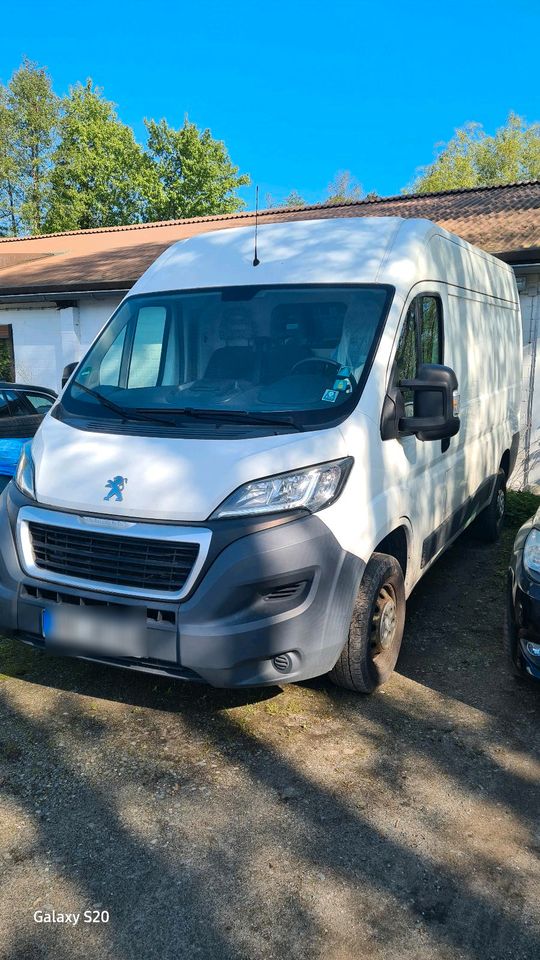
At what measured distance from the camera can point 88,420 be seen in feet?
12.7

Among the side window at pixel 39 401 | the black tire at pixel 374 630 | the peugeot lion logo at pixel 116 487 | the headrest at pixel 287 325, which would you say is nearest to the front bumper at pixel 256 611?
the black tire at pixel 374 630

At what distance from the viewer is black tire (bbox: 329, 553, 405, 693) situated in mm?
3678

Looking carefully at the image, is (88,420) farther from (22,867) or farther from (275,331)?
(22,867)

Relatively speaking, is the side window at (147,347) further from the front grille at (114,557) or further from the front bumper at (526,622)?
the front bumper at (526,622)

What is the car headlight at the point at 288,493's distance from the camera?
3191 mm

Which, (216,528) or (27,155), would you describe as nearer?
(216,528)

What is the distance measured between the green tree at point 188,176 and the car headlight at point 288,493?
1346 inches

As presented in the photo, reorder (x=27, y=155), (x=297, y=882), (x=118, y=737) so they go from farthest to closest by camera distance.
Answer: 1. (x=27, y=155)
2. (x=118, y=737)
3. (x=297, y=882)

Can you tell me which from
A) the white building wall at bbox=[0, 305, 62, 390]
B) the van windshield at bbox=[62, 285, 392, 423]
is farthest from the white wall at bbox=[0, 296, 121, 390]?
the van windshield at bbox=[62, 285, 392, 423]

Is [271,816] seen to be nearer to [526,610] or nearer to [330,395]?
[526,610]

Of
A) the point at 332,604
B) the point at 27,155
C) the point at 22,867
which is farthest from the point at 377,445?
the point at 27,155

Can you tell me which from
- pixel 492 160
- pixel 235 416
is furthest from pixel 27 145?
pixel 235 416

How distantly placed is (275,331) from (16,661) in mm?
2539

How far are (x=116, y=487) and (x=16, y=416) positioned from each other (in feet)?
16.7
